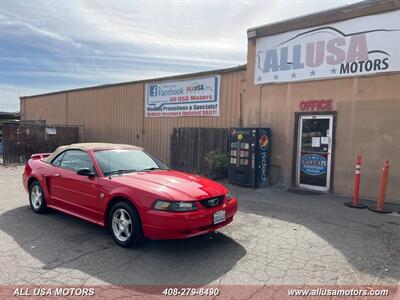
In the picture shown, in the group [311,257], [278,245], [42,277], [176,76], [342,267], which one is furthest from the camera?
[176,76]

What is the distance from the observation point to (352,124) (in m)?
8.55

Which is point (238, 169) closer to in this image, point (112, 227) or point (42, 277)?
point (112, 227)

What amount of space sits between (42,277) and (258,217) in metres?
4.02

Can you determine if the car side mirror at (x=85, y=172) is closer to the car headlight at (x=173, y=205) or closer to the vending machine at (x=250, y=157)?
the car headlight at (x=173, y=205)

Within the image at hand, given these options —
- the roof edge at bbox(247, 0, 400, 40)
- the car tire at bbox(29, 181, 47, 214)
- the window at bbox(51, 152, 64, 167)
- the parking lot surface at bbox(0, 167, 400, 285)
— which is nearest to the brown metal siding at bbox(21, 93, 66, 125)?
the roof edge at bbox(247, 0, 400, 40)

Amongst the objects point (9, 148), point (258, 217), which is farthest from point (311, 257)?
point (9, 148)

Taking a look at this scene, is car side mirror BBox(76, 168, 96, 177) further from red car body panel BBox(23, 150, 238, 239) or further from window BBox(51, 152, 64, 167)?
window BBox(51, 152, 64, 167)

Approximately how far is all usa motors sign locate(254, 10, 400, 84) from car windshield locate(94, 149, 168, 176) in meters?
5.54

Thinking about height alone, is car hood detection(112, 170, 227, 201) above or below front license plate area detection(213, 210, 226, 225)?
above

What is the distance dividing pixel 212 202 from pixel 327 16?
6859 millimetres

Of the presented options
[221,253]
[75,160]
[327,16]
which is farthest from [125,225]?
[327,16]

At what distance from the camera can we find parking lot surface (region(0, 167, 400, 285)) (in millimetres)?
3854

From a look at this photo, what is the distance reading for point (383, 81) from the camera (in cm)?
805

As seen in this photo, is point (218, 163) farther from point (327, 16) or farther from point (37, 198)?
point (37, 198)
